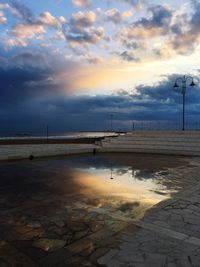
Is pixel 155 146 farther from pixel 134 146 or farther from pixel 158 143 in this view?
pixel 134 146

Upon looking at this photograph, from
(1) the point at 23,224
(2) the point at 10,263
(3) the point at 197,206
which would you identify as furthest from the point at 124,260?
(3) the point at 197,206

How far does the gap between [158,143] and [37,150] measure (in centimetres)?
964

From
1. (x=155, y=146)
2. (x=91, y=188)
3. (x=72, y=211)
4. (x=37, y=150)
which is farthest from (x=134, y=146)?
(x=72, y=211)

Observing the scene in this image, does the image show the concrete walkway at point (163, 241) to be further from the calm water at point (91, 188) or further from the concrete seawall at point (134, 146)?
the concrete seawall at point (134, 146)

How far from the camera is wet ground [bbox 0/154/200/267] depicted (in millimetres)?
3939

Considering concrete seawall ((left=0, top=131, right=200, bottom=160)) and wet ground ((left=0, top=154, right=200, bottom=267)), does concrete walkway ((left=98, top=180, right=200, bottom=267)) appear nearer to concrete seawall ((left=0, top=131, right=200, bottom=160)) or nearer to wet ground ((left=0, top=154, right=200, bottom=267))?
wet ground ((left=0, top=154, right=200, bottom=267))

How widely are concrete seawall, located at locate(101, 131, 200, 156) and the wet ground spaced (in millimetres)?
9084

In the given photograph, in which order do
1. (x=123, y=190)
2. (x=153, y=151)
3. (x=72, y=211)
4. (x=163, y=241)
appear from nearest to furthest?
(x=163, y=241), (x=72, y=211), (x=123, y=190), (x=153, y=151)

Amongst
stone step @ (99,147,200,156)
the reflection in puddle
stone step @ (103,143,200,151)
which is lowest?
the reflection in puddle

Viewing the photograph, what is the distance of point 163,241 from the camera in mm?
4242

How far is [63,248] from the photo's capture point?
4.07m

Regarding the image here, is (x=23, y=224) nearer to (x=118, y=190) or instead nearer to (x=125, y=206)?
(x=125, y=206)

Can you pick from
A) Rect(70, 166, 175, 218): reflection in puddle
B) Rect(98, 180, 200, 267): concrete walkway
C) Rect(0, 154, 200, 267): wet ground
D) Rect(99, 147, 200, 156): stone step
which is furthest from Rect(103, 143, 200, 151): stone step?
Rect(98, 180, 200, 267): concrete walkway

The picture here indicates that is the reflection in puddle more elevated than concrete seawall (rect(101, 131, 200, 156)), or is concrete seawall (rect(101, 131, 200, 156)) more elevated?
concrete seawall (rect(101, 131, 200, 156))
